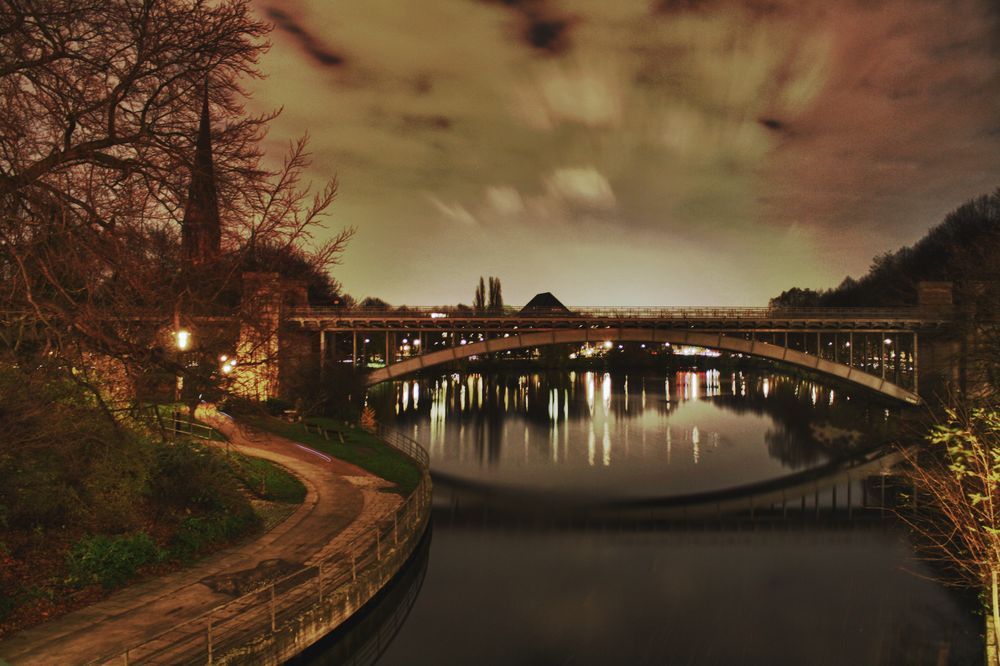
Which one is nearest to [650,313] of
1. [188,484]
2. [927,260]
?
[188,484]

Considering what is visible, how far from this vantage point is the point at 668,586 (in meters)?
18.8

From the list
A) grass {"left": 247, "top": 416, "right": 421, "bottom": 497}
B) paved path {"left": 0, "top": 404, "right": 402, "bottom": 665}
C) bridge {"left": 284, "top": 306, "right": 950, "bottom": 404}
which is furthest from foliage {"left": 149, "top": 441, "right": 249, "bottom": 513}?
bridge {"left": 284, "top": 306, "right": 950, "bottom": 404}

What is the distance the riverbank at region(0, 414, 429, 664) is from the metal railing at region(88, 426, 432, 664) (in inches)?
1.0

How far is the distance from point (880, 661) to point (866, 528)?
1108 cm

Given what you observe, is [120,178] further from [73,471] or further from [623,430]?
[623,430]

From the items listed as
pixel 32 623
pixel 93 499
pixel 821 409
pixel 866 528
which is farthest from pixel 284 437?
pixel 821 409

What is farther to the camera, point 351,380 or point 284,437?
point 351,380

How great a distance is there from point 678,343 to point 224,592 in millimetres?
33284

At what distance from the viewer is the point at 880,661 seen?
14062 millimetres

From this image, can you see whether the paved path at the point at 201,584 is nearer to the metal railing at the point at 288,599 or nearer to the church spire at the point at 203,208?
the metal railing at the point at 288,599

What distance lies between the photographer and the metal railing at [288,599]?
9258mm

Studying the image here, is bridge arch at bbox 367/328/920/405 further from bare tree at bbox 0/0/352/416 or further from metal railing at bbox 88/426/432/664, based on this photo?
bare tree at bbox 0/0/352/416

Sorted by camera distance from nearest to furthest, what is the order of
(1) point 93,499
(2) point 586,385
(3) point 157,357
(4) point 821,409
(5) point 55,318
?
(5) point 55,318
(3) point 157,357
(1) point 93,499
(4) point 821,409
(2) point 586,385

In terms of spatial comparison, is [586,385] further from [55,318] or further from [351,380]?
[55,318]
